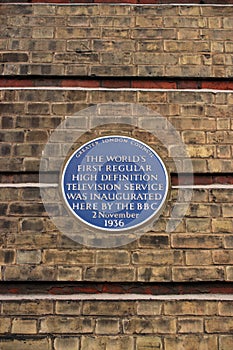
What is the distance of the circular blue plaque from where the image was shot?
11.2 ft

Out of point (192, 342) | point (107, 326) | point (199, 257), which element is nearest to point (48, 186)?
point (107, 326)

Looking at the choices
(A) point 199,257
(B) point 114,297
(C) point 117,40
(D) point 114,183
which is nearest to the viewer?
(B) point 114,297

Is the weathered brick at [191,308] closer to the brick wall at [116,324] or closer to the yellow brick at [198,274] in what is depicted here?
the brick wall at [116,324]

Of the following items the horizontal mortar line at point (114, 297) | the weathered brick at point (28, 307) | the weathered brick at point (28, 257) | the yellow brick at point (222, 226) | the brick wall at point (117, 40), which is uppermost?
the brick wall at point (117, 40)

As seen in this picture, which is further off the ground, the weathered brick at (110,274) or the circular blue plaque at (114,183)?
the circular blue plaque at (114,183)

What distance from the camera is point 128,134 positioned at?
12.1 feet

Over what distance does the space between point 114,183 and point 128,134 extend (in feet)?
1.31

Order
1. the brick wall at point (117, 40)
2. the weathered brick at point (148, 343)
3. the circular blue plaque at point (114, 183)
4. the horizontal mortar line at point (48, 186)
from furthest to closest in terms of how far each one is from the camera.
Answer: the brick wall at point (117, 40) < the horizontal mortar line at point (48, 186) < the circular blue plaque at point (114, 183) < the weathered brick at point (148, 343)

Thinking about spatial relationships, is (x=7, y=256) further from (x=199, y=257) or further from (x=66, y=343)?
(x=199, y=257)

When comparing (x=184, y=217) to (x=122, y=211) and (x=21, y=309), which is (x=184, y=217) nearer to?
(x=122, y=211)

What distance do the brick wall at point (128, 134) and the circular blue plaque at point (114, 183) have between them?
3.4 inches

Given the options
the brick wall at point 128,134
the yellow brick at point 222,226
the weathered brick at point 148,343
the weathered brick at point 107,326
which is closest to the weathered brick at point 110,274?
the brick wall at point 128,134

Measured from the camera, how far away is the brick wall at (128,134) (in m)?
3.19

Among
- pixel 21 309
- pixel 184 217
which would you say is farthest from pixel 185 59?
pixel 21 309
